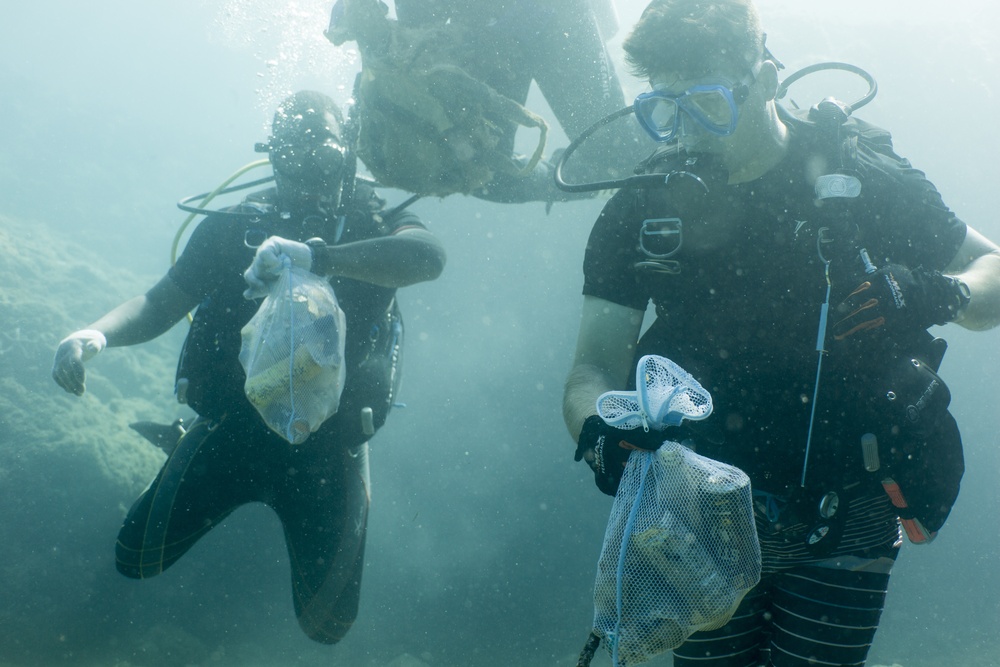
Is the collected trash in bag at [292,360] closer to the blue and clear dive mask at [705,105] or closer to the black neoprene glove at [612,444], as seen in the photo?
the black neoprene glove at [612,444]

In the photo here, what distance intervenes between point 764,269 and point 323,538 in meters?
3.26

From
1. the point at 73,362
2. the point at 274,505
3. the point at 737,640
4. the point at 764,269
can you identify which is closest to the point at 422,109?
the point at 764,269

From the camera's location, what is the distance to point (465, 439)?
60.5ft

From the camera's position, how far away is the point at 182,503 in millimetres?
3637

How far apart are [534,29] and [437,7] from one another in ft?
2.43

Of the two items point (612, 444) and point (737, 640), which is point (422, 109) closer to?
point (612, 444)

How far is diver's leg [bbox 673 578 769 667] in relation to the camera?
6.48ft

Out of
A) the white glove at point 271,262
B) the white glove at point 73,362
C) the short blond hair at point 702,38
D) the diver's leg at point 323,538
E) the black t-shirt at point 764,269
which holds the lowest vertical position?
the diver's leg at point 323,538

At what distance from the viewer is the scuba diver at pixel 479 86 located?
3625mm

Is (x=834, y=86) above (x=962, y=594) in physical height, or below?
above

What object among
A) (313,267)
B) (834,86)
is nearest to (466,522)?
(313,267)

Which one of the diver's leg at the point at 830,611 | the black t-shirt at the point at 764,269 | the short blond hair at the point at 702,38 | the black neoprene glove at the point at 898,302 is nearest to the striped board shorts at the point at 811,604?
the diver's leg at the point at 830,611

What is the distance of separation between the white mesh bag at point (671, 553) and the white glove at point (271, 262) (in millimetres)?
2165

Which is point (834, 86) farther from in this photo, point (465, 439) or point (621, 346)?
point (621, 346)
